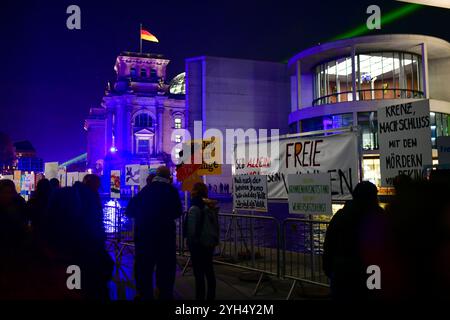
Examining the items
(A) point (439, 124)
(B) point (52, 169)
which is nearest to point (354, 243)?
(B) point (52, 169)

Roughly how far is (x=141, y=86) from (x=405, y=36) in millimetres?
52932

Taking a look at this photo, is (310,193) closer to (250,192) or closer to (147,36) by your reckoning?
(250,192)

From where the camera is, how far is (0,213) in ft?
15.6

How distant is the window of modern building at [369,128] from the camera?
1599 inches

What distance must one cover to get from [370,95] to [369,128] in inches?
196

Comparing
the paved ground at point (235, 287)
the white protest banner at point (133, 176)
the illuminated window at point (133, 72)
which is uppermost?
the illuminated window at point (133, 72)

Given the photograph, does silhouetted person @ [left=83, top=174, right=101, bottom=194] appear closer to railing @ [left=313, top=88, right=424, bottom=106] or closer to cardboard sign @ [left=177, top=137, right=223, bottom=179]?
cardboard sign @ [left=177, top=137, right=223, bottom=179]

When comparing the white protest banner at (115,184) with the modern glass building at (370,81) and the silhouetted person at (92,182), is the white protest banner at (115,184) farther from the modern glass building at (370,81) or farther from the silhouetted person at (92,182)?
the modern glass building at (370,81)

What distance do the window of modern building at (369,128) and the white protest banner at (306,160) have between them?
109ft

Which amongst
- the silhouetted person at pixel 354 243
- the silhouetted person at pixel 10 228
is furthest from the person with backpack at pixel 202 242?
the silhouetted person at pixel 10 228

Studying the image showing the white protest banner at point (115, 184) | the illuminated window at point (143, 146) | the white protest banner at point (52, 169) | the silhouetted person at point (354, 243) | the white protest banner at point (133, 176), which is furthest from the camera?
the illuminated window at point (143, 146)

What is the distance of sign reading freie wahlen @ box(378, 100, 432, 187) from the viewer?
19.8ft

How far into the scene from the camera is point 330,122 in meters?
43.4

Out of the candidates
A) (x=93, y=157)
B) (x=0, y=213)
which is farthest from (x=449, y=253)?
(x=93, y=157)
